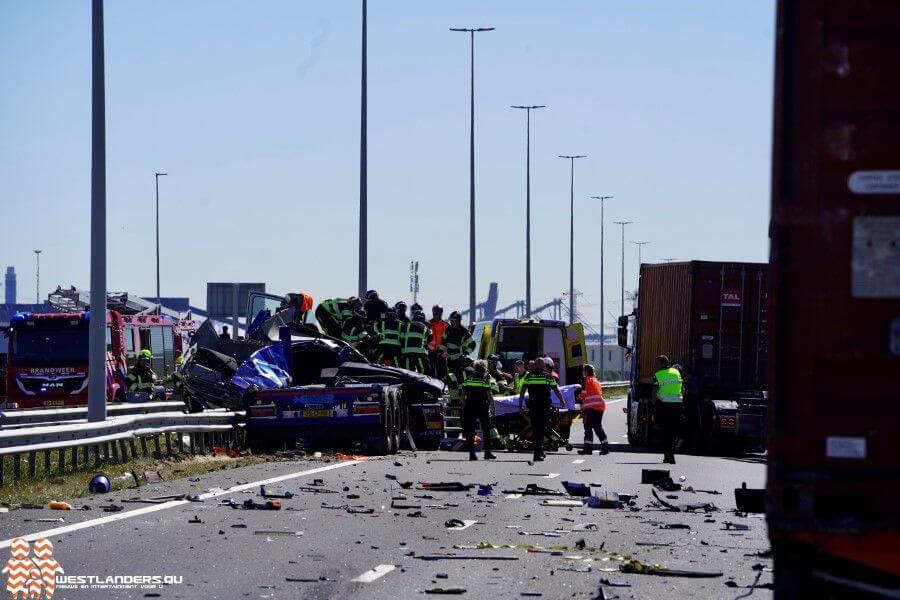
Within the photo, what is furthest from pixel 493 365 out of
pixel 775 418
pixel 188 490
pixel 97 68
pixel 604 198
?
pixel 604 198

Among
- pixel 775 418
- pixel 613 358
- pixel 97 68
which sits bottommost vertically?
pixel 613 358

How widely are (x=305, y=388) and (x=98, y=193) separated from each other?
399 centimetres

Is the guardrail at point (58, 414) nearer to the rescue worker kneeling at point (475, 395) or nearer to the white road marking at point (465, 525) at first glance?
the rescue worker kneeling at point (475, 395)

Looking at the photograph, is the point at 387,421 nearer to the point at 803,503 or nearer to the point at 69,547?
the point at 69,547

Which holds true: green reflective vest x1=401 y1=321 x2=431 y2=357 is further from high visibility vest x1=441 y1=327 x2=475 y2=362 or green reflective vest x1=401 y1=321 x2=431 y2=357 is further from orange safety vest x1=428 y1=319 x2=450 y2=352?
orange safety vest x1=428 y1=319 x2=450 y2=352

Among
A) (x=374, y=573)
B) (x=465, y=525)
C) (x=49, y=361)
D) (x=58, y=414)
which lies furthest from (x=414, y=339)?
(x=374, y=573)

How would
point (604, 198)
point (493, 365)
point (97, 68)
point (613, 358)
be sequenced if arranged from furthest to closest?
point (613, 358) < point (604, 198) < point (493, 365) < point (97, 68)

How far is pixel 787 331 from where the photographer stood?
262 inches

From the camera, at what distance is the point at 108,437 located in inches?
727

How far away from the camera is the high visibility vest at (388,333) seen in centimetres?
2480

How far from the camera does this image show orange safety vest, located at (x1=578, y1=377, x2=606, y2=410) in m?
26.0

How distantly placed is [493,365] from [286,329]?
6.13 metres

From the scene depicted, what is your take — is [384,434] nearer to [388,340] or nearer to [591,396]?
[388,340]

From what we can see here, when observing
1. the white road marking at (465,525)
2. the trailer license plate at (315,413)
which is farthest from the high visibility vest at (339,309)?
the white road marking at (465,525)
